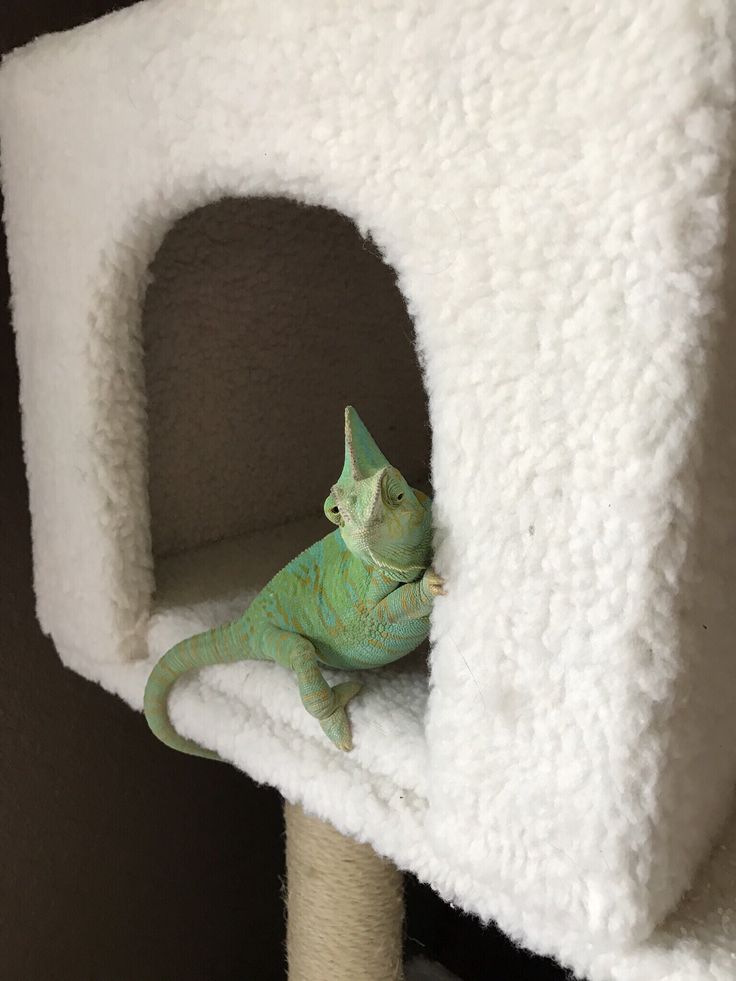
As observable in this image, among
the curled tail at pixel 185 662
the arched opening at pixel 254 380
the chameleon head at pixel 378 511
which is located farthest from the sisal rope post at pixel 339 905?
the chameleon head at pixel 378 511

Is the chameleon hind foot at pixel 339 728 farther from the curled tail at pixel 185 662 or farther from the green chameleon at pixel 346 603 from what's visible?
the curled tail at pixel 185 662

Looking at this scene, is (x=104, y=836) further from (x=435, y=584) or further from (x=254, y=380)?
(x=435, y=584)

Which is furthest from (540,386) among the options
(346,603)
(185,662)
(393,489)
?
(185,662)

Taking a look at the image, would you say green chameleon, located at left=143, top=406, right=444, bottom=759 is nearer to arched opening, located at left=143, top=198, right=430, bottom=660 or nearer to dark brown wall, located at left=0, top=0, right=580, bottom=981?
arched opening, located at left=143, top=198, right=430, bottom=660

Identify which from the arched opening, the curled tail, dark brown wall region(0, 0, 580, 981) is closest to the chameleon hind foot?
the curled tail

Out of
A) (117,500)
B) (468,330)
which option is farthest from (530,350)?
(117,500)

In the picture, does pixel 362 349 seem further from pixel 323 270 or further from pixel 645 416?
pixel 645 416
